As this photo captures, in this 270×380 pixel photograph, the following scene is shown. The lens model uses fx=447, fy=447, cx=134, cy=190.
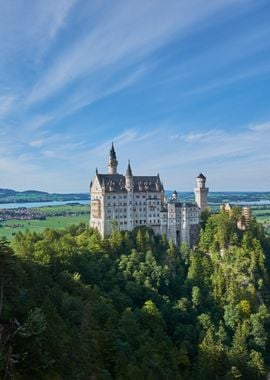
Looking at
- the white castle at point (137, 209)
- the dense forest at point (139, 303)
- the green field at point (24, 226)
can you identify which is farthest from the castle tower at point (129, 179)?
the green field at point (24, 226)

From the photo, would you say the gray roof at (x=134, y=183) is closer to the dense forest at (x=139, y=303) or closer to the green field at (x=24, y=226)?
the dense forest at (x=139, y=303)

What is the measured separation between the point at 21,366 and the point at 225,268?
71.0m

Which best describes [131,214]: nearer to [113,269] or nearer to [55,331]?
[113,269]

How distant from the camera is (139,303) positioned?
8756 centimetres

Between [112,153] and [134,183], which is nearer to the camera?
[134,183]

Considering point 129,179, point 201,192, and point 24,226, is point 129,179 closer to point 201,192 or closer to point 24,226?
point 201,192

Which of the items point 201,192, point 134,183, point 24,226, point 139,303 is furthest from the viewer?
point 24,226

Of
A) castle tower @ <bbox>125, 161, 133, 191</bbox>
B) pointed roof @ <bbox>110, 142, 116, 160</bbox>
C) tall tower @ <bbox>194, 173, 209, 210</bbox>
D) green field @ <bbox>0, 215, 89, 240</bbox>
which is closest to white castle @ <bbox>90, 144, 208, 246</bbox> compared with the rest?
castle tower @ <bbox>125, 161, 133, 191</bbox>

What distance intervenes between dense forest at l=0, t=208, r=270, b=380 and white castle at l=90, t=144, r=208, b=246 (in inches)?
128

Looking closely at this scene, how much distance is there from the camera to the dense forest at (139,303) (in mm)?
47219

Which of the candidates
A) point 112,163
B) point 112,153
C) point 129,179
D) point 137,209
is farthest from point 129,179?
point 112,153

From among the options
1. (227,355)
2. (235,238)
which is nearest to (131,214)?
(235,238)

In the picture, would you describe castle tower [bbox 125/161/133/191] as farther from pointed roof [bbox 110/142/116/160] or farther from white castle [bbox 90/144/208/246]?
pointed roof [bbox 110/142/116/160]

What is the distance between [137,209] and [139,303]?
→ 30.2 m
